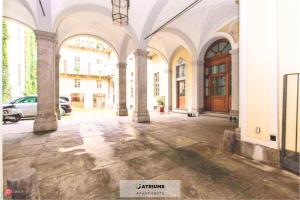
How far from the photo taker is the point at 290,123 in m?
2.60

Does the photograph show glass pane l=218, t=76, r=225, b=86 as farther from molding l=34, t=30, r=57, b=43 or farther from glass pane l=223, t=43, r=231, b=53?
molding l=34, t=30, r=57, b=43

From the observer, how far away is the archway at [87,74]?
21797 mm

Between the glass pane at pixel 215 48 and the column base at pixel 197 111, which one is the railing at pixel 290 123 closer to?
the column base at pixel 197 111

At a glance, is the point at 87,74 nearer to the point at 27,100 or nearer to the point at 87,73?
the point at 87,73

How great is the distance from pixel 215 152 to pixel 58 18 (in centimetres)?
678

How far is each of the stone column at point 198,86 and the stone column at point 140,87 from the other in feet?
13.4

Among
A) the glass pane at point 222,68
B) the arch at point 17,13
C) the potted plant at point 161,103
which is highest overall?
the arch at point 17,13

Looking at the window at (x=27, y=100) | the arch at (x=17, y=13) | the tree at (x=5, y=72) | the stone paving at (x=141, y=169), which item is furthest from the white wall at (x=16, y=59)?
the stone paving at (x=141, y=169)

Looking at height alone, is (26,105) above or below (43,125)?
above

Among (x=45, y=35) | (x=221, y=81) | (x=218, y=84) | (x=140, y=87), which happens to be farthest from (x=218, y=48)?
(x=45, y=35)

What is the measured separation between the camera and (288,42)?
8.45ft

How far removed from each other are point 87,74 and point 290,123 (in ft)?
78.0

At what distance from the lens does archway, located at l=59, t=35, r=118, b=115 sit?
858 inches

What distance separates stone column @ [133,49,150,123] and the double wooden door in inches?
190
